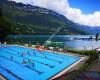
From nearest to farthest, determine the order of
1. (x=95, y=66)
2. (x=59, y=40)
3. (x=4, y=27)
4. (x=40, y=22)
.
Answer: (x=95, y=66), (x=59, y=40), (x=40, y=22), (x=4, y=27)

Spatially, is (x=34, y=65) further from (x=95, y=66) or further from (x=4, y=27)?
(x=4, y=27)

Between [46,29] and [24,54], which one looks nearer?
[24,54]

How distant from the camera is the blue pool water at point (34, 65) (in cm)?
765

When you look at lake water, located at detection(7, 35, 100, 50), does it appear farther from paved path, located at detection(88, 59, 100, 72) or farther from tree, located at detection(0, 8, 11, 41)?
paved path, located at detection(88, 59, 100, 72)

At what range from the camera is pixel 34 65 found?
366 inches

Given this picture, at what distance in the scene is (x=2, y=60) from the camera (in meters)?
10.5

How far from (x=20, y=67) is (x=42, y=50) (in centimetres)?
394

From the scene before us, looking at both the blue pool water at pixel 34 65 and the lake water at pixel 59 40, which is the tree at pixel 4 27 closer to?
the lake water at pixel 59 40

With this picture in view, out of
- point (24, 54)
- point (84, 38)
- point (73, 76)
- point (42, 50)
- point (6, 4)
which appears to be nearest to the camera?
point (73, 76)

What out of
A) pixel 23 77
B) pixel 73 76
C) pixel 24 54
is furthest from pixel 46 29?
pixel 73 76

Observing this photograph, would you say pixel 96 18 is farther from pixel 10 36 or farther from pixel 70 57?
pixel 10 36

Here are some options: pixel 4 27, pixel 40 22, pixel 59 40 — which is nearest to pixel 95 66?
pixel 59 40

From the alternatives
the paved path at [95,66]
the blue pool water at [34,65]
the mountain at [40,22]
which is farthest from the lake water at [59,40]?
the paved path at [95,66]

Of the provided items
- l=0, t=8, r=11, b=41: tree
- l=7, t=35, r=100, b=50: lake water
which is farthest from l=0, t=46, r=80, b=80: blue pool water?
l=0, t=8, r=11, b=41: tree
